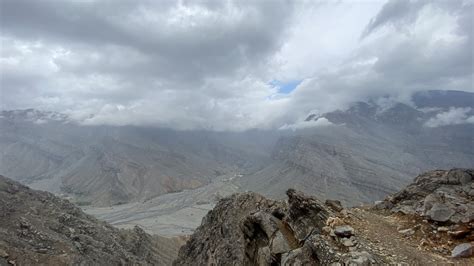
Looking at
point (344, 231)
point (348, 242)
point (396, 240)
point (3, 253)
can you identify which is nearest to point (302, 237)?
point (344, 231)

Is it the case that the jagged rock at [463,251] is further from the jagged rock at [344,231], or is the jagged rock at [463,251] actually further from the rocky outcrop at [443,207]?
the jagged rock at [344,231]

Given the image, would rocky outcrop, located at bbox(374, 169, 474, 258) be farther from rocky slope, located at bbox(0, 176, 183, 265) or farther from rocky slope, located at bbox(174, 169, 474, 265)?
rocky slope, located at bbox(0, 176, 183, 265)

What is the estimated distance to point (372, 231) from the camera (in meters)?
24.7

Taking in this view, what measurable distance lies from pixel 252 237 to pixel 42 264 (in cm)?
5777

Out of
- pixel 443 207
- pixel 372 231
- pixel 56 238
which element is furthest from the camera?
pixel 56 238

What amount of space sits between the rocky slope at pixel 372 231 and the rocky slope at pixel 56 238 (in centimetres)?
5588

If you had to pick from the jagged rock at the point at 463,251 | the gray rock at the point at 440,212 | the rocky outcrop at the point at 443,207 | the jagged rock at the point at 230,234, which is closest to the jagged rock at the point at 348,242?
the rocky outcrop at the point at 443,207

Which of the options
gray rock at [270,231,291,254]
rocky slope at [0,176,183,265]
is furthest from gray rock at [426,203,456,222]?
rocky slope at [0,176,183,265]

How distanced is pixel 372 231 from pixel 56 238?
266 ft

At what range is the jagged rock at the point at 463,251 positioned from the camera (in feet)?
69.7

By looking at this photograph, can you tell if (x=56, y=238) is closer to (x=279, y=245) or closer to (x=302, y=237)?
(x=279, y=245)

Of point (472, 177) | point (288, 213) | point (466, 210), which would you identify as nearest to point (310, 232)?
point (288, 213)

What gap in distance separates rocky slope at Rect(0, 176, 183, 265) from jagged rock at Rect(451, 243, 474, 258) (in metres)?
67.8

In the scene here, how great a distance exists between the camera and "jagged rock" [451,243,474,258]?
69.7 feet
